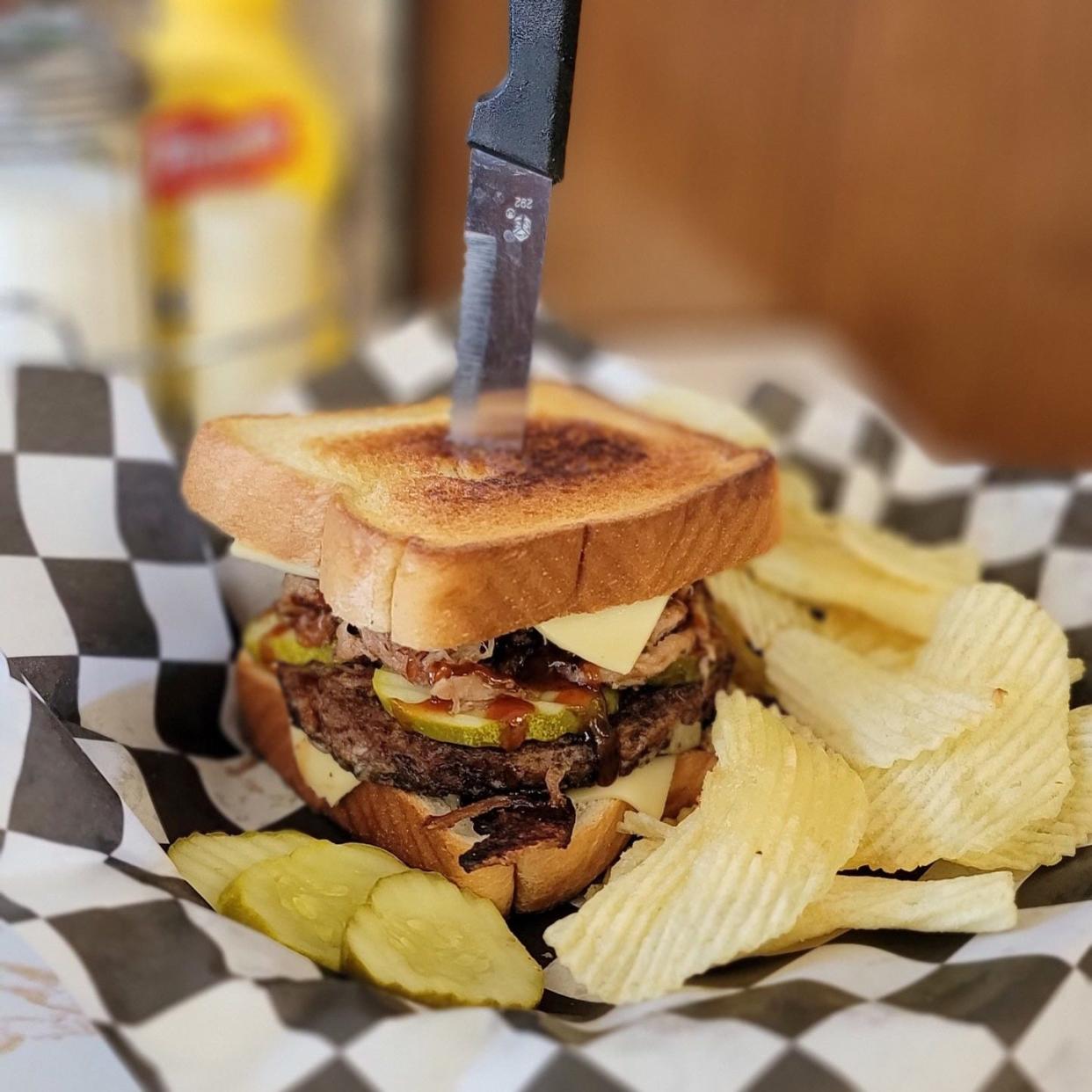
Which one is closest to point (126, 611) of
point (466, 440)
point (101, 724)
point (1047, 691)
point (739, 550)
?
point (101, 724)

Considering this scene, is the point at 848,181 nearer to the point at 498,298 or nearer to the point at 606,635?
the point at 498,298

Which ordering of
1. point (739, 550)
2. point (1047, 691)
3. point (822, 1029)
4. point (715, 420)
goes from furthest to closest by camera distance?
point (715, 420) < point (739, 550) < point (1047, 691) < point (822, 1029)

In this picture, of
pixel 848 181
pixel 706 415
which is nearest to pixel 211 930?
pixel 706 415

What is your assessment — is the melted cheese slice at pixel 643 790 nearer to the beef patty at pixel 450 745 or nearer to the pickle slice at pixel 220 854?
the beef patty at pixel 450 745

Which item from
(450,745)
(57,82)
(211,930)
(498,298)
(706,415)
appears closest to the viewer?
(211,930)

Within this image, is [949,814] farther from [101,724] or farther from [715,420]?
[101,724]
